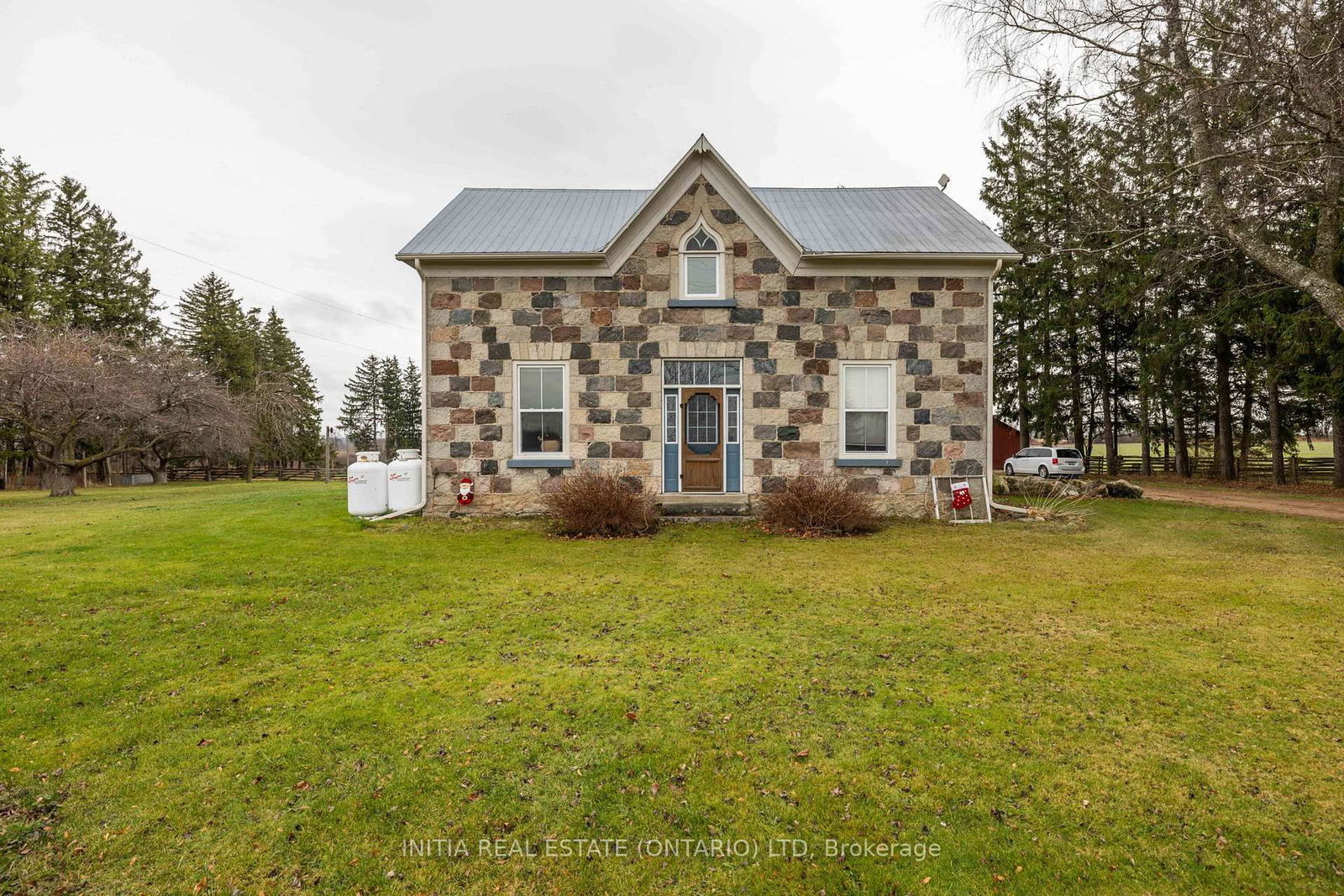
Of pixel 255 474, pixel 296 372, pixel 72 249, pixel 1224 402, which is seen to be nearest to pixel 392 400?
pixel 296 372

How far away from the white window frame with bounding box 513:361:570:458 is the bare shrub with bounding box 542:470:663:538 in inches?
61.2

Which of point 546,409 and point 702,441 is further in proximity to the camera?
point 702,441

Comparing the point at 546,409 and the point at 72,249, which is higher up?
the point at 72,249

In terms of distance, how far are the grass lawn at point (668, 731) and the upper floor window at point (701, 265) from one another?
6874 millimetres

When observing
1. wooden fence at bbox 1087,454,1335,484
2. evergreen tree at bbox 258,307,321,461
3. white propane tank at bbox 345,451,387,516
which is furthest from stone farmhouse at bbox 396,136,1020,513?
evergreen tree at bbox 258,307,321,461

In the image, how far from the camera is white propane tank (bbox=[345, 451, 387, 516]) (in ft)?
39.6

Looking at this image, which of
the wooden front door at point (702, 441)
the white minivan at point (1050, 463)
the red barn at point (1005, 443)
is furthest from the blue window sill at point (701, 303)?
the red barn at point (1005, 443)

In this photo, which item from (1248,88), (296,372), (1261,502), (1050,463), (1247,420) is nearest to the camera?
(1248,88)

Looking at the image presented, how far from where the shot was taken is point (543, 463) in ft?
39.1

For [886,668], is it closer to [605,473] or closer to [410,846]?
[410,846]

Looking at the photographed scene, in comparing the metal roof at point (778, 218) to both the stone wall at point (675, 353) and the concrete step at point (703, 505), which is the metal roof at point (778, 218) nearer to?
the stone wall at point (675, 353)

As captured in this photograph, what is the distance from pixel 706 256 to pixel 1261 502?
677 inches

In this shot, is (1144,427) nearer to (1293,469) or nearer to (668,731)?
(1293,469)

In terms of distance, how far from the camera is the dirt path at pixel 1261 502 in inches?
554
